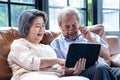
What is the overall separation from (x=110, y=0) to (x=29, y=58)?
213 centimetres

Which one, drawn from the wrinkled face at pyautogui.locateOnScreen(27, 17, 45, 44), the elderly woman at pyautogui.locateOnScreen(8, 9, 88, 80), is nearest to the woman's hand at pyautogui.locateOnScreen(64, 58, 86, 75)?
the elderly woman at pyautogui.locateOnScreen(8, 9, 88, 80)

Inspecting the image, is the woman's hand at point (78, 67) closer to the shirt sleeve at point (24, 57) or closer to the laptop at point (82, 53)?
the laptop at point (82, 53)

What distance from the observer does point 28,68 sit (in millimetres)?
1745

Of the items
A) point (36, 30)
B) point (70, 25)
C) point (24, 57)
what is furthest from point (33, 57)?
point (70, 25)

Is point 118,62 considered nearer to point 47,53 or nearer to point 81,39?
point 81,39

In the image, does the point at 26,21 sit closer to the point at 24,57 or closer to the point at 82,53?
the point at 24,57

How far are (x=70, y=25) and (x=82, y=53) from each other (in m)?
0.44

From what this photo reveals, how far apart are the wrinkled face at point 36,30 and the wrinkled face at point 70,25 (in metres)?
0.25

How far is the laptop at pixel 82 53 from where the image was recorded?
166cm

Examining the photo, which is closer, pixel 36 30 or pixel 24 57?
pixel 24 57

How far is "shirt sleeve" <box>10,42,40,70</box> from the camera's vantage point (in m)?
1.73

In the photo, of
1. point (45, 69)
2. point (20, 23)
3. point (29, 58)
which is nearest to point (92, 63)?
point (45, 69)

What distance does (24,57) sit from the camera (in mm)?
1729

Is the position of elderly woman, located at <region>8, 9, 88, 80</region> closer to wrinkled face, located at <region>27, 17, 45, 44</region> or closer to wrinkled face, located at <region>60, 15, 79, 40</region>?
wrinkled face, located at <region>27, 17, 45, 44</region>
